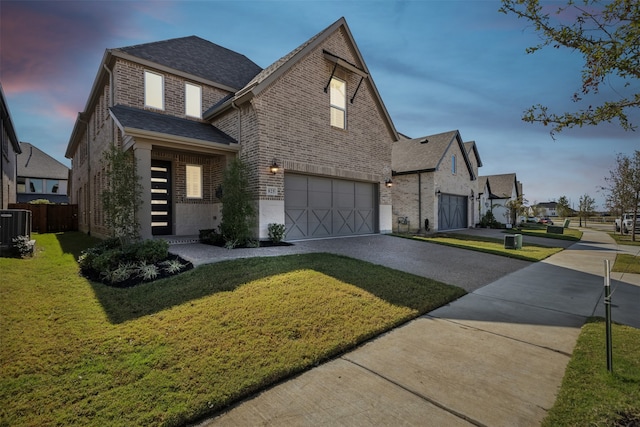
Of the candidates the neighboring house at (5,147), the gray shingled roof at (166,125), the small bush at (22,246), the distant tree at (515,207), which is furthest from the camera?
the distant tree at (515,207)

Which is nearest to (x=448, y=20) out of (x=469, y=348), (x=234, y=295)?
(x=469, y=348)

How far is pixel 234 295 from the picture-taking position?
15.9 ft

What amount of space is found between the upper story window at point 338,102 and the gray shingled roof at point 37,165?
3512 centimetres

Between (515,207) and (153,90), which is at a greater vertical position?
(153,90)

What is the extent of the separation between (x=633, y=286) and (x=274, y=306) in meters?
8.05

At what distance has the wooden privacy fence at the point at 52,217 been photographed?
18.4 meters

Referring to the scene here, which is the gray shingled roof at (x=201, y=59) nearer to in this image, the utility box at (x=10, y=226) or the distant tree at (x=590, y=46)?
the utility box at (x=10, y=226)

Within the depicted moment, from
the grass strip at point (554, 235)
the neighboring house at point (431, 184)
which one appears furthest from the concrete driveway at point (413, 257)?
the grass strip at point (554, 235)

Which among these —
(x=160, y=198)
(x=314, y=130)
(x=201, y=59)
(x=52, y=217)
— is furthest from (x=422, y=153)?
(x=52, y=217)

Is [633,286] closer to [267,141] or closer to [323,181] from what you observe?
[323,181]

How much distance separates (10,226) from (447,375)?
1175 cm

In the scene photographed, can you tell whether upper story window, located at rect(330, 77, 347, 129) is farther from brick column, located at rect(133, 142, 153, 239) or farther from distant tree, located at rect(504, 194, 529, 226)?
distant tree, located at rect(504, 194, 529, 226)

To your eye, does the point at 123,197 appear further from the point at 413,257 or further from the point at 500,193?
the point at 500,193

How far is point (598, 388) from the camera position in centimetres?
263
